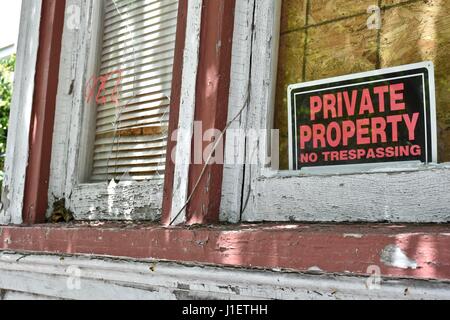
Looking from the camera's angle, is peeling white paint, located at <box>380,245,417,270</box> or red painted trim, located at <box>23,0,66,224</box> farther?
red painted trim, located at <box>23,0,66,224</box>

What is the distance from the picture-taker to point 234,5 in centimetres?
195

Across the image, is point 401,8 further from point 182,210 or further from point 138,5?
point 138,5

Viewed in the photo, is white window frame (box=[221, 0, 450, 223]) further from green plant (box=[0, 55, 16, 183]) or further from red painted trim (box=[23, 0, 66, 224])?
green plant (box=[0, 55, 16, 183])

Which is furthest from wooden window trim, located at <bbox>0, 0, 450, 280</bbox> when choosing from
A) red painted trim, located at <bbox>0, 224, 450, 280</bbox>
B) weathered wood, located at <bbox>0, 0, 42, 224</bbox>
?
weathered wood, located at <bbox>0, 0, 42, 224</bbox>

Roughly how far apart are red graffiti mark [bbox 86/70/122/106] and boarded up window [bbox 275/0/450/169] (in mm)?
840

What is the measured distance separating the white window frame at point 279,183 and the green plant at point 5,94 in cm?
364

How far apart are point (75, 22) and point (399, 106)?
5.28 ft

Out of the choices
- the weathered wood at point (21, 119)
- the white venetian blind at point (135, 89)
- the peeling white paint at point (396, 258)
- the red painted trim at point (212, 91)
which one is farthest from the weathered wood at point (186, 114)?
the weathered wood at point (21, 119)

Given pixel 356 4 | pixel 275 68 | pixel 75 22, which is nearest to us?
pixel 356 4

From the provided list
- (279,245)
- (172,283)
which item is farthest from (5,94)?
(279,245)

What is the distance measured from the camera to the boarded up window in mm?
1578

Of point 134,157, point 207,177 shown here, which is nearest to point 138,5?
point 134,157

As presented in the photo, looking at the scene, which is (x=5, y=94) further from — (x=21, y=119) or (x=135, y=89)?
(x=135, y=89)

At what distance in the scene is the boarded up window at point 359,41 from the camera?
5.18ft
